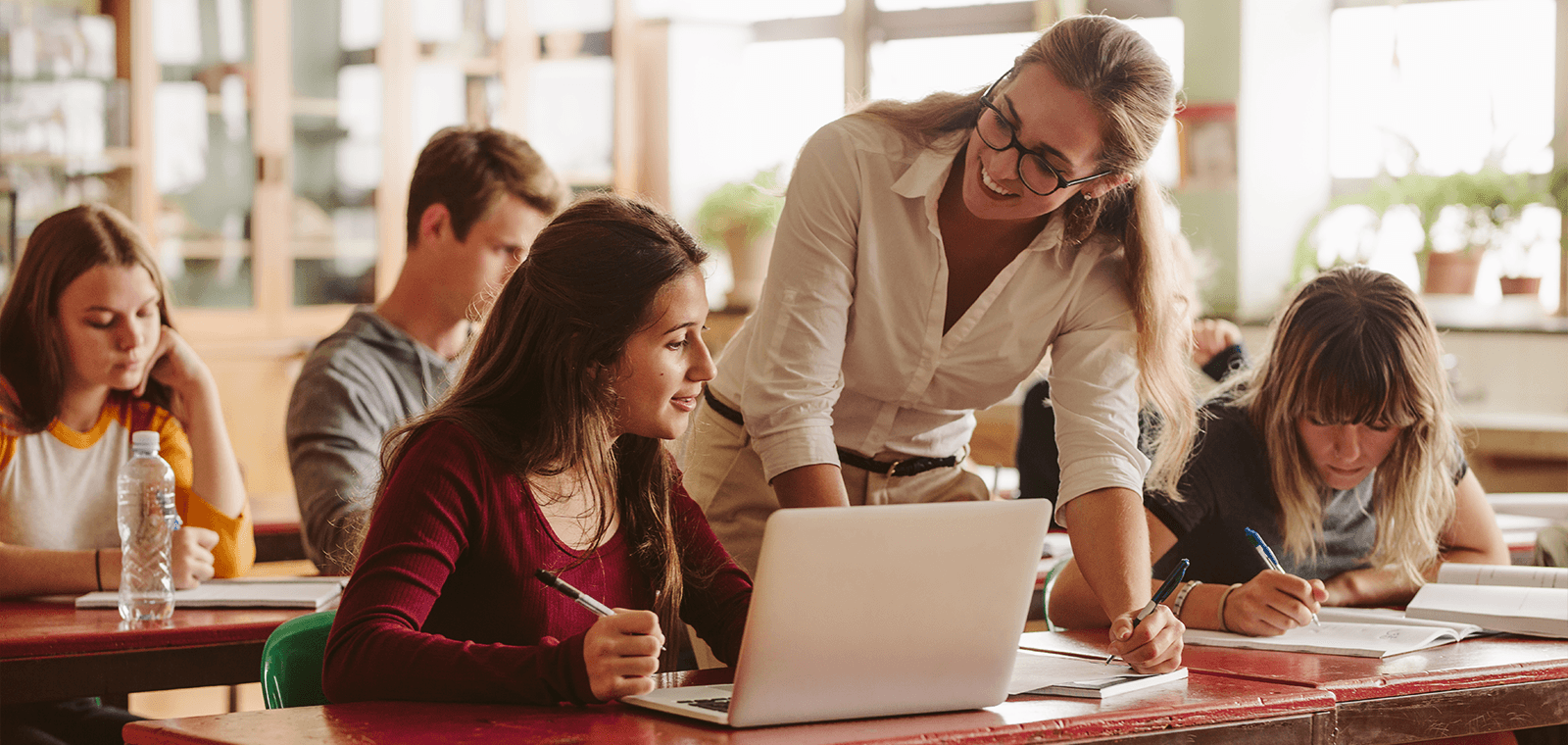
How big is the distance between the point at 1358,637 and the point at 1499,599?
0.30m

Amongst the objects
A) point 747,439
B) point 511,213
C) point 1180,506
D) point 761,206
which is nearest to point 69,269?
point 511,213

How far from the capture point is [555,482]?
60.4 inches

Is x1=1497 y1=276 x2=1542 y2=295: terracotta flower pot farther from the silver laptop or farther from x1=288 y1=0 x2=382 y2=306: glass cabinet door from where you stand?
the silver laptop

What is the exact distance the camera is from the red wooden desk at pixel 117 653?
1695 millimetres

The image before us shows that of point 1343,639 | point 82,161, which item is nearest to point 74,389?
point 1343,639

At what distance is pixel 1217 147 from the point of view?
469 cm

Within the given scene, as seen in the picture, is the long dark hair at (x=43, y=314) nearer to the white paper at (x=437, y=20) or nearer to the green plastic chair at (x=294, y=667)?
the green plastic chair at (x=294, y=667)

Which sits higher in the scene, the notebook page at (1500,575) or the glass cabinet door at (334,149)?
the glass cabinet door at (334,149)

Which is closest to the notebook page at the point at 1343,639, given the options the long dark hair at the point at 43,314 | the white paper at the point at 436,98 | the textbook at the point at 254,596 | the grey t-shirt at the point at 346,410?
the textbook at the point at 254,596

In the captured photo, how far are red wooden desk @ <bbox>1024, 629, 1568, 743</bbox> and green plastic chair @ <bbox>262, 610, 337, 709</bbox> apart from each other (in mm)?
743

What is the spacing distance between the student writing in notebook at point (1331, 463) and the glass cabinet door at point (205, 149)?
135 inches

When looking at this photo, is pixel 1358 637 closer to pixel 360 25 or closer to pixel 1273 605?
pixel 1273 605

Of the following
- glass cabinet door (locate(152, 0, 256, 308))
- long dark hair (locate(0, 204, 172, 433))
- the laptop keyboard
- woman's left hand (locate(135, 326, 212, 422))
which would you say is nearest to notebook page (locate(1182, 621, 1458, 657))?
the laptop keyboard

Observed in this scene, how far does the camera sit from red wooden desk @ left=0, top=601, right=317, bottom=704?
170 cm
